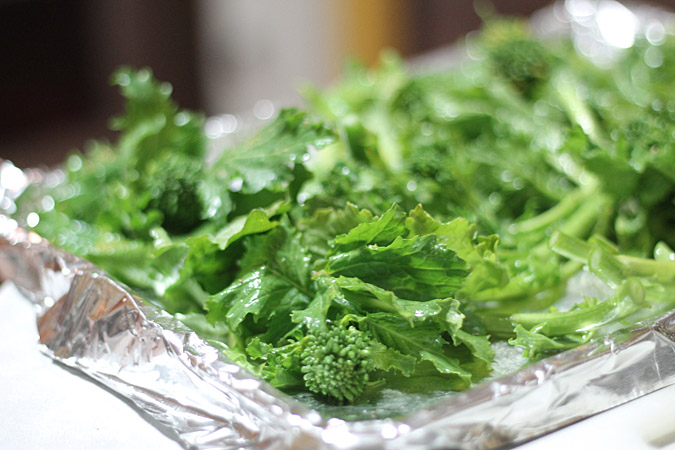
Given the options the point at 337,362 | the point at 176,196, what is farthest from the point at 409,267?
the point at 176,196

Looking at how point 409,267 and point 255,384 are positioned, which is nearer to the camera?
point 255,384

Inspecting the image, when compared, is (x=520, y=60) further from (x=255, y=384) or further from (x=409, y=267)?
(x=255, y=384)

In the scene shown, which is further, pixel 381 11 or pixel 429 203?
pixel 381 11

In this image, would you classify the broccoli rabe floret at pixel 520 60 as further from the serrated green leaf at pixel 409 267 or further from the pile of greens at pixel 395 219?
the serrated green leaf at pixel 409 267

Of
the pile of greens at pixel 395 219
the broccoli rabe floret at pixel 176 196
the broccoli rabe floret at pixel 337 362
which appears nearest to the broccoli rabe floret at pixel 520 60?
the pile of greens at pixel 395 219

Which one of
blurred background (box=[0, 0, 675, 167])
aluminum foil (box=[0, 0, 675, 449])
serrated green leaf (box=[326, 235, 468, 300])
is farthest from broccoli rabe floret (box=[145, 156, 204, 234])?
blurred background (box=[0, 0, 675, 167])

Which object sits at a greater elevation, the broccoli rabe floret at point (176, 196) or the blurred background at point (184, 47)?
the blurred background at point (184, 47)

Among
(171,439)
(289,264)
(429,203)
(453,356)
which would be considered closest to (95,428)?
(171,439)

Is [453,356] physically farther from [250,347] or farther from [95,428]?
[95,428]
